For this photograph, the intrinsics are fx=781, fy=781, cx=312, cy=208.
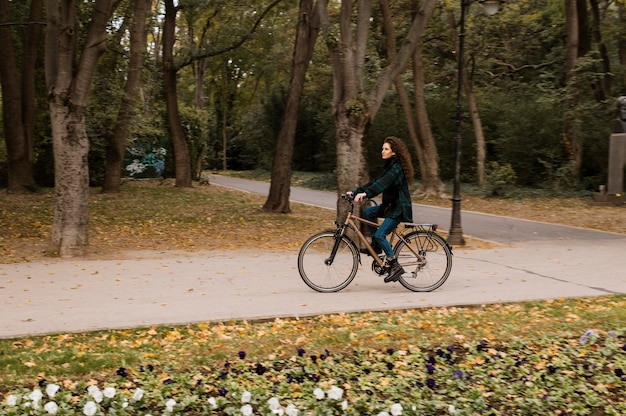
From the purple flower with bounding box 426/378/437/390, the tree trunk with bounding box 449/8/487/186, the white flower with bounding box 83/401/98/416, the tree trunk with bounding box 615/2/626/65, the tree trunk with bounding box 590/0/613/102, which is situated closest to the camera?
the white flower with bounding box 83/401/98/416

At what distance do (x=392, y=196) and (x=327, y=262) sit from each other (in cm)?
113

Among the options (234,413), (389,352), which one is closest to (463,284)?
(389,352)

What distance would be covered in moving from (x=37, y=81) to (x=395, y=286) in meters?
20.6

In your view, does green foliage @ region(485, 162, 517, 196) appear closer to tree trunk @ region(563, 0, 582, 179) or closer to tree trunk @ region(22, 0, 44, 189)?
tree trunk @ region(563, 0, 582, 179)

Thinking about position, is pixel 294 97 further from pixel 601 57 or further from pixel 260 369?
pixel 601 57

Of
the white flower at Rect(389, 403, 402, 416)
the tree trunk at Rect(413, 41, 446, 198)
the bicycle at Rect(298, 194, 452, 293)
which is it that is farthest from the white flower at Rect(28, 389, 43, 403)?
the tree trunk at Rect(413, 41, 446, 198)

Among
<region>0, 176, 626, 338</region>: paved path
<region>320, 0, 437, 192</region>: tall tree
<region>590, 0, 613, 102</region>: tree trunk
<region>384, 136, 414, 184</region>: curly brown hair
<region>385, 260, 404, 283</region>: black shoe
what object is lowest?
<region>0, 176, 626, 338</region>: paved path

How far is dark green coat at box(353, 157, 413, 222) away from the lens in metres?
9.32

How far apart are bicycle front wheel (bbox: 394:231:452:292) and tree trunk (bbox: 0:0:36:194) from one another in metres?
16.0

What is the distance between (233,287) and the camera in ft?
32.0

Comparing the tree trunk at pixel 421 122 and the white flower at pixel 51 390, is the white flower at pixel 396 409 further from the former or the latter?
the tree trunk at pixel 421 122

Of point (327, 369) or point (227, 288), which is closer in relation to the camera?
point (327, 369)

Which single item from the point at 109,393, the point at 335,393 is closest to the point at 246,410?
the point at 335,393

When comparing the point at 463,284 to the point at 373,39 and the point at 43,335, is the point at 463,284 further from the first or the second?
the point at 373,39
